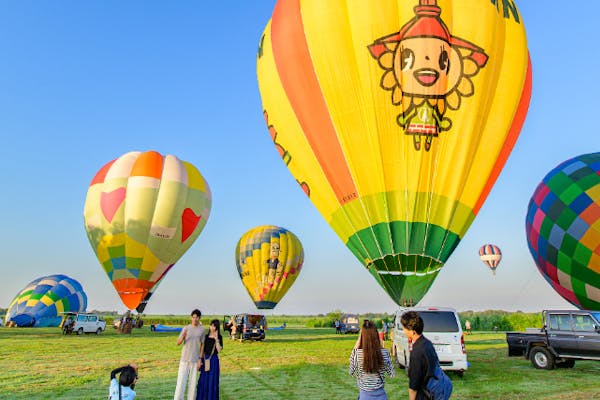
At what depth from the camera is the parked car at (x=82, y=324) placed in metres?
33.9

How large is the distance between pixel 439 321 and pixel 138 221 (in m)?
20.5

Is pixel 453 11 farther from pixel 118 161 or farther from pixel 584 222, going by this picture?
pixel 118 161

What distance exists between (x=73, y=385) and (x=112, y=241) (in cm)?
1801

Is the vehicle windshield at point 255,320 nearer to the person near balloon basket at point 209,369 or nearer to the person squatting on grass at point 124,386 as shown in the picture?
the person near balloon basket at point 209,369

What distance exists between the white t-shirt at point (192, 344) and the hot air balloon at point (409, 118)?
6.81m

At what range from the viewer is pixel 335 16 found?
46.0 feet

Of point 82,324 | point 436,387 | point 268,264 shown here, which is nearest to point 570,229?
point 436,387

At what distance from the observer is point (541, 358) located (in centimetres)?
1450

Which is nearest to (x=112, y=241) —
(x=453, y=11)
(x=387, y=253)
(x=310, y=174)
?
(x=310, y=174)

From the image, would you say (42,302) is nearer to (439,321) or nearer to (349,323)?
(349,323)

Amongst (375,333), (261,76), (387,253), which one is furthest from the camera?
(261,76)

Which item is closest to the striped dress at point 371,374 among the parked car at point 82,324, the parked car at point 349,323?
the parked car at point 82,324

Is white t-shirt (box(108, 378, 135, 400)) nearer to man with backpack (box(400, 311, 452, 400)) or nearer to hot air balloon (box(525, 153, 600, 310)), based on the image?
man with backpack (box(400, 311, 452, 400))

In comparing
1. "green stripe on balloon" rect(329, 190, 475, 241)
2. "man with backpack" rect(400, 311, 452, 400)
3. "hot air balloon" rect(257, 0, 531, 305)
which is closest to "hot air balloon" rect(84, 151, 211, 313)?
"hot air balloon" rect(257, 0, 531, 305)
